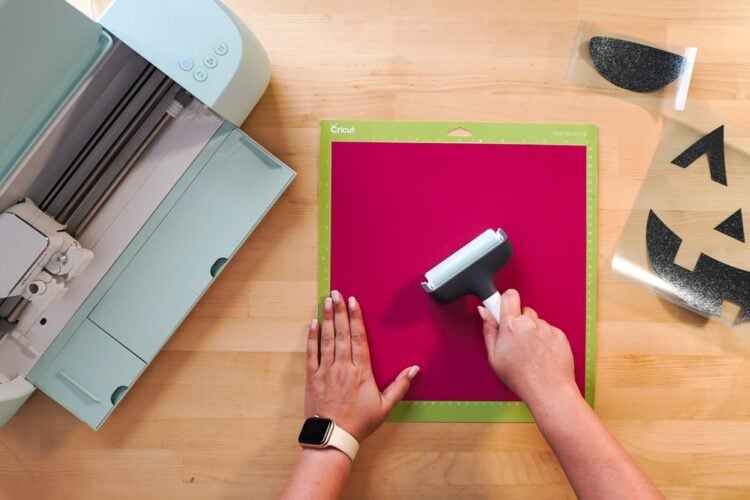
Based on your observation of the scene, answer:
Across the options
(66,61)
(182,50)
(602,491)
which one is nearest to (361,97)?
(182,50)

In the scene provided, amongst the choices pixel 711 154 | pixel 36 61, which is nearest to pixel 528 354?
pixel 711 154

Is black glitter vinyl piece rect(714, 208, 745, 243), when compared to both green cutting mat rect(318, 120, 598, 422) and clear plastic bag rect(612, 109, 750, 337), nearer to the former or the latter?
clear plastic bag rect(612, 109, 750, 337)

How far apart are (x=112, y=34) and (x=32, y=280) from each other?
1.00 ft

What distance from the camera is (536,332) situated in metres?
0.80

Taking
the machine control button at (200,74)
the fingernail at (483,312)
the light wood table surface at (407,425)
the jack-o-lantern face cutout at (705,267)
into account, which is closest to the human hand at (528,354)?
the fingernail at (483,312)

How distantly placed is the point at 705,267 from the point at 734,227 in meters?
0.08

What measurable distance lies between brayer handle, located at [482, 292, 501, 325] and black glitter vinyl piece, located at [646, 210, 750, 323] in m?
0.26

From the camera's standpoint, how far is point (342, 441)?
0.80 metres

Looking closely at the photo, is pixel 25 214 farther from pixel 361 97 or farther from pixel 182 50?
pixel 361 97

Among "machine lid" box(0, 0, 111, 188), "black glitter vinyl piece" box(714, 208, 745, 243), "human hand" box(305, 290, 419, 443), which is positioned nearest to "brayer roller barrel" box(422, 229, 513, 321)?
"human hand" box(305, 290, 419, 443)

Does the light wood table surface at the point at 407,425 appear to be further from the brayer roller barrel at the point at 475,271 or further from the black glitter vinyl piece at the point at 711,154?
the brayer roller barrel at the point at 475,271

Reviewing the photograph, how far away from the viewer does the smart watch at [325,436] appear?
795 mm

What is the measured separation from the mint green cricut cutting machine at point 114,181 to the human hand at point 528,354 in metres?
0.37

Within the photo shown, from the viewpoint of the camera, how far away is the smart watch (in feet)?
2.61
